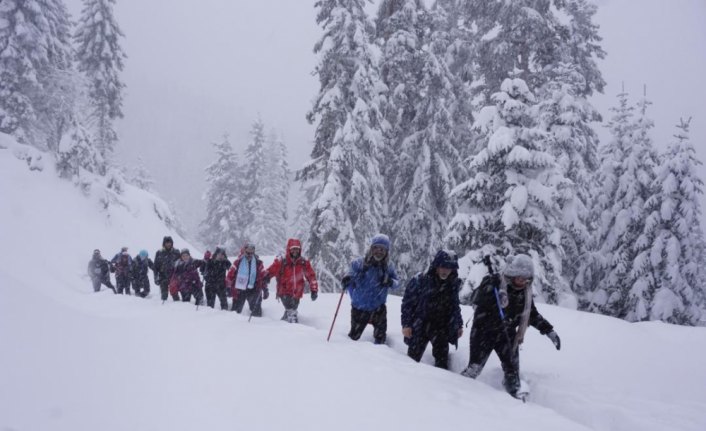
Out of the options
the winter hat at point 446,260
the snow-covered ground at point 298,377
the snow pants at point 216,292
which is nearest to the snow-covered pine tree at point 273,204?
the snow pants at point 216,292

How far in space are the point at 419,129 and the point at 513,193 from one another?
28.5 ft

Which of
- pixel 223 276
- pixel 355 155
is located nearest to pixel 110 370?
pixel 223 276

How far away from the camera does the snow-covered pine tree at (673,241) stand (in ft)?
57.3

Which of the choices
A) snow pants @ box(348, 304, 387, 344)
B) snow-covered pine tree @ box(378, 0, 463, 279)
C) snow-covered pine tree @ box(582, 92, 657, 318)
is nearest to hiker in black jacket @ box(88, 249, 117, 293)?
snow-covered pine tree @ box(378, 0, 463, 279)

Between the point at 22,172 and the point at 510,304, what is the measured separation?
23219 millimetres

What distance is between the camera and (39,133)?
90.4ft

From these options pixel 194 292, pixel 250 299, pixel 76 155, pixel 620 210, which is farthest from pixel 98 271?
pixel 620 210

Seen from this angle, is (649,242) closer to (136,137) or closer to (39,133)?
(39,133)

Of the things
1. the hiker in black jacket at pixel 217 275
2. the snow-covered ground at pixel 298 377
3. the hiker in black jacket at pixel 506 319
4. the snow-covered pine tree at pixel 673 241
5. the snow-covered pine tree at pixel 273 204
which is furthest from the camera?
the snow-covered pine tree at pixel 273 204

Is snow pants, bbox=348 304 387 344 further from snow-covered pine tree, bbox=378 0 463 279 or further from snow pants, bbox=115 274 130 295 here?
snow pants, bbox=115 274 130 295

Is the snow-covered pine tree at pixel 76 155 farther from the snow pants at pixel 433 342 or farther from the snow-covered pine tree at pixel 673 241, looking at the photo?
the snow-covered pine tree at pixel 673 241

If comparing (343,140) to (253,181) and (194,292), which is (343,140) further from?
(253,181)

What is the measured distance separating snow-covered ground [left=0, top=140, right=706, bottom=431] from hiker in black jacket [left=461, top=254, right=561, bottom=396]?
565mm

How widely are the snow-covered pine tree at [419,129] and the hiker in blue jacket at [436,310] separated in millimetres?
11474
